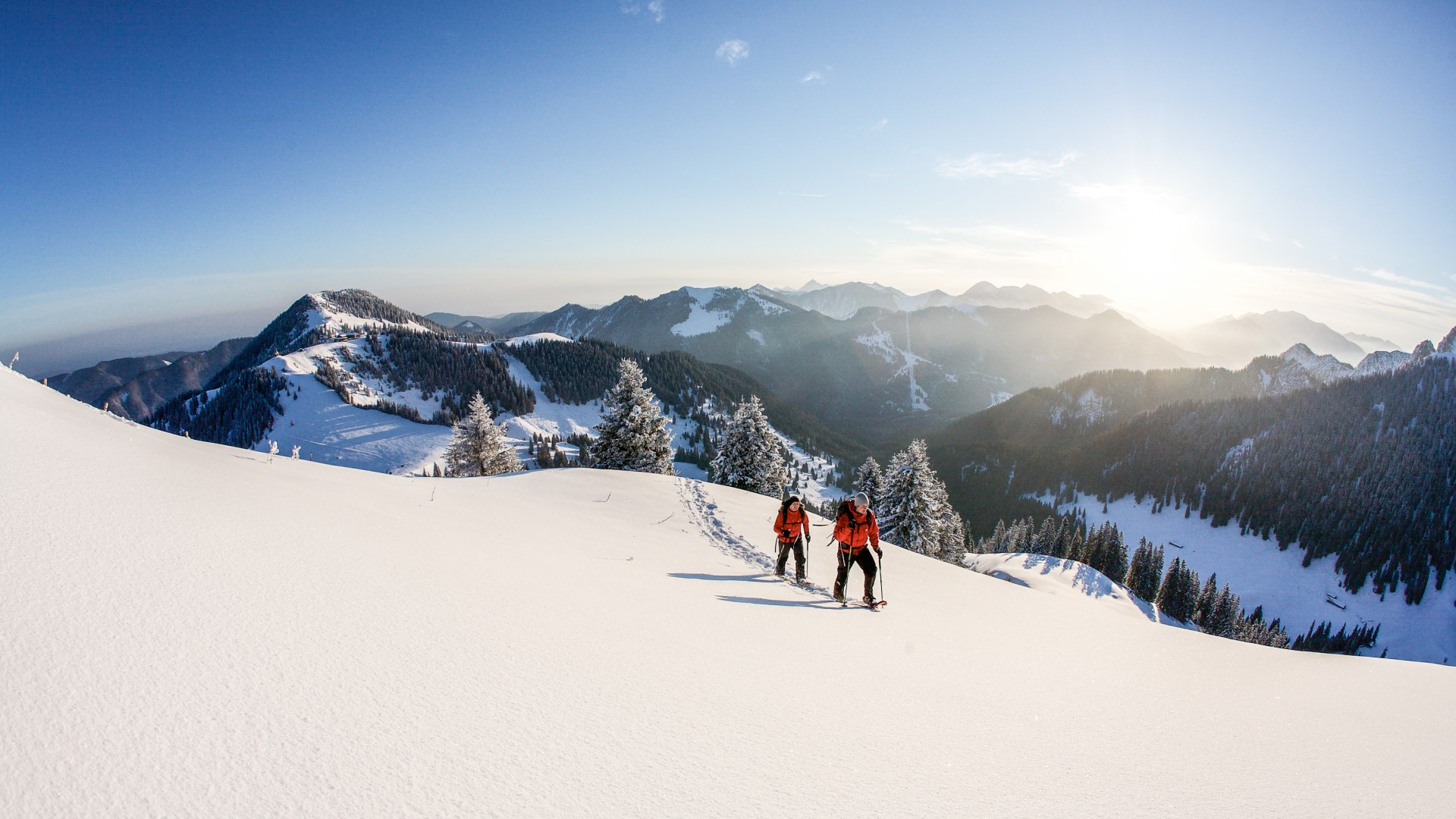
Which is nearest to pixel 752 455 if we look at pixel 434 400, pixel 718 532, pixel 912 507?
pixel 912 507

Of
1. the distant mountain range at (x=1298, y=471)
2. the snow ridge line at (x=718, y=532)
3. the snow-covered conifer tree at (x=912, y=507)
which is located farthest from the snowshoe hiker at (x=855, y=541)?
the distant mountain range at (x=1298, y=471)

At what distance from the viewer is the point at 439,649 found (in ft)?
12.3

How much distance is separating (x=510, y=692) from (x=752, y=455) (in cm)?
3102

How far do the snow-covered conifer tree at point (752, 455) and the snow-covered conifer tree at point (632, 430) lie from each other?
13.9 ft

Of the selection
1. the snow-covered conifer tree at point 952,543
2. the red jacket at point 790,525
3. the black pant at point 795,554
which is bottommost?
the snow-covered conifer tree at point 952,543

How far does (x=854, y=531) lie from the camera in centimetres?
932

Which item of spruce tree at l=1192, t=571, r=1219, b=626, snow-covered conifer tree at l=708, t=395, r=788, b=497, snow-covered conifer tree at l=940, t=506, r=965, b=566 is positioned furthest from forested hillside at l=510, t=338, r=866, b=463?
snow-covered conifer tree at l=708, t=395, r=788, b=497

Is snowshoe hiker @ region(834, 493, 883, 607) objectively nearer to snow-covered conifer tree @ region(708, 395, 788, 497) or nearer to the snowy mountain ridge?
snow-covered conifer tree @ region(708, 395, 788, 497)

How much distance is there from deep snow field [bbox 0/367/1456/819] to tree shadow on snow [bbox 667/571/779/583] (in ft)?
2.54

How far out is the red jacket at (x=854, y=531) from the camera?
9.25 meters

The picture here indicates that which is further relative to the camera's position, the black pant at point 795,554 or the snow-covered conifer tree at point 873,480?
the snow-covered conifer tree at point 873,480

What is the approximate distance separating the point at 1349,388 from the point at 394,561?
9085 inches

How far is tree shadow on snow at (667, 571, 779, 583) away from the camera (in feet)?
29.0

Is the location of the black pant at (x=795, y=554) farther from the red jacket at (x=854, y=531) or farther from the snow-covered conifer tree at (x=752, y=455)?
the snow-covered conifer tree at (x=752, y=455)
